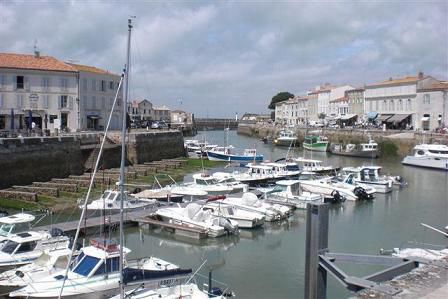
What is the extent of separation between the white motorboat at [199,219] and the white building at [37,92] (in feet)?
81.7

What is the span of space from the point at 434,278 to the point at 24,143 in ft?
97.0

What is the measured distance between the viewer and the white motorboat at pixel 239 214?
23109 millimetres

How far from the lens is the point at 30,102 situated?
46.1 meters

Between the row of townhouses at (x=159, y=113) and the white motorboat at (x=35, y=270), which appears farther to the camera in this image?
the row of townhouses at (x=159, y=113)

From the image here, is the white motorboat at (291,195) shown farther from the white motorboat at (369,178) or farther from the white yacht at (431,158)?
the white yacht at (431,158)

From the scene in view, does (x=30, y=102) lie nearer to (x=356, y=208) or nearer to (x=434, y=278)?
(x=356, y=208)

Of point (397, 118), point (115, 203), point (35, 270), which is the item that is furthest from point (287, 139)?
point (35, 270)

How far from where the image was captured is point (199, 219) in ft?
73.0

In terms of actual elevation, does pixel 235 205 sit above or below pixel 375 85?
below

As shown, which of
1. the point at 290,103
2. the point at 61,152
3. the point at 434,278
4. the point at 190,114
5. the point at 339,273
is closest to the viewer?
the point at 339,273

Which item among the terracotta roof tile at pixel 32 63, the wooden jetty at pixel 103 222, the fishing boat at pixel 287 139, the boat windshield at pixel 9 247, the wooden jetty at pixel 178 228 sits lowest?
the wooden jetty at pixel 178 228

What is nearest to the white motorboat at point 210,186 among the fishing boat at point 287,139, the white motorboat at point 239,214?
the white motorboat at point 239,214

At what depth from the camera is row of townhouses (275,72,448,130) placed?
230 ft

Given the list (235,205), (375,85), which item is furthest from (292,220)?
(375,85)
